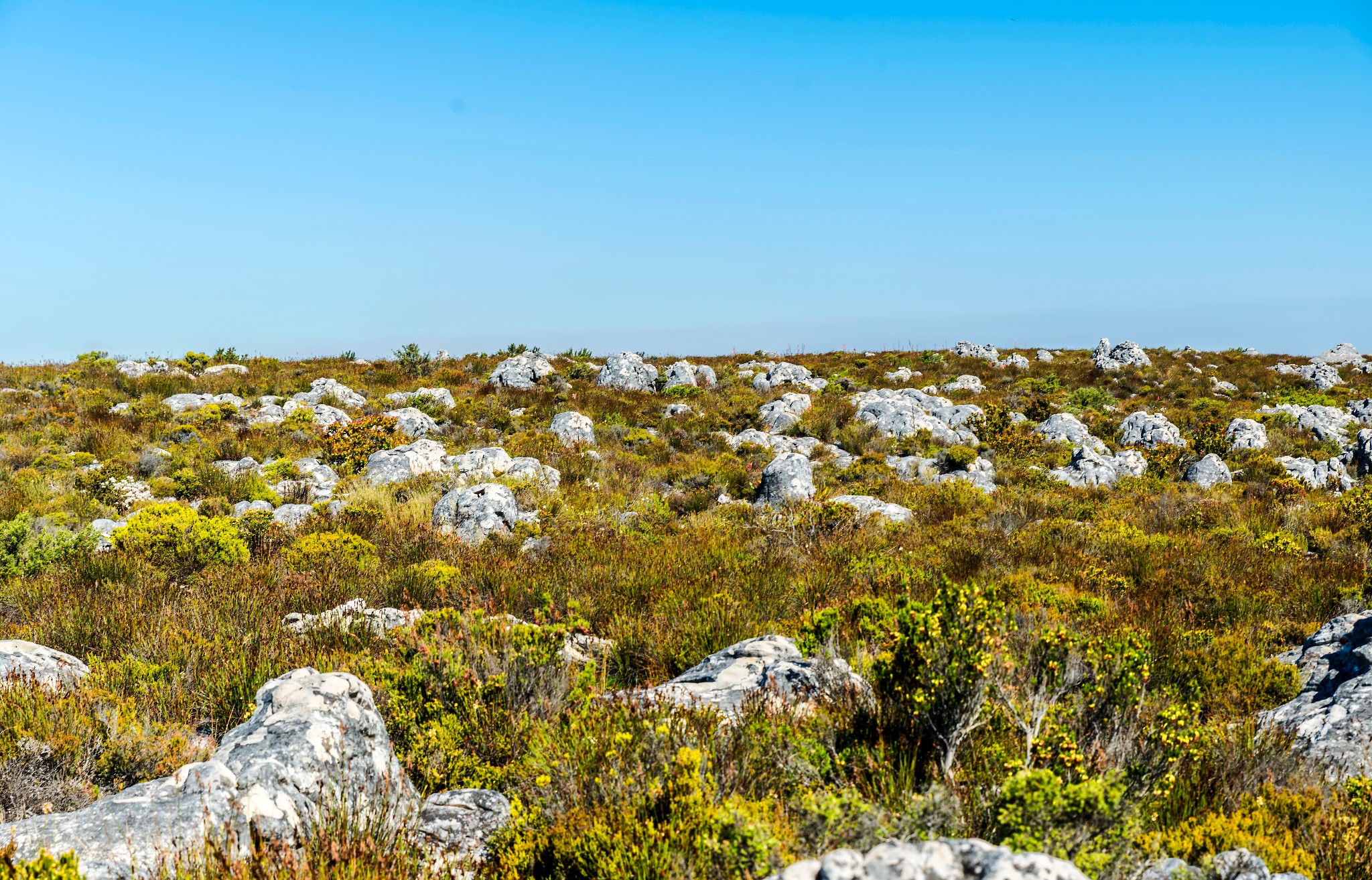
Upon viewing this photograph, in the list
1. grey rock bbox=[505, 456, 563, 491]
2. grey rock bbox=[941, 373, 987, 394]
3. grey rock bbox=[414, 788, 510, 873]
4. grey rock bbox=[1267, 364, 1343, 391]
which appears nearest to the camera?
grey rock bbox=[414, 788, 510, 873]

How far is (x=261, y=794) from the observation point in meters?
3.21

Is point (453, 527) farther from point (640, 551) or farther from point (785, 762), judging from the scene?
point (785, 762)

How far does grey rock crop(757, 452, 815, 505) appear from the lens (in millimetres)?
12734

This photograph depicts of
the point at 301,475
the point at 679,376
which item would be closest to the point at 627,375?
the point at 679,376

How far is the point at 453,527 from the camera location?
10.6m

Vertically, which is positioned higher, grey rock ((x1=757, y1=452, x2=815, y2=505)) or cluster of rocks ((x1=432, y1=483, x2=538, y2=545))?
grey rock ((x1=757, y1=452, x2=815, y2=505))

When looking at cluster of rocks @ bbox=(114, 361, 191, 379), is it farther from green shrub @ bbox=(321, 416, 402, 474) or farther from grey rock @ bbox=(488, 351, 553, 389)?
green shrub @ bbox=(321, 416, 402, 474)

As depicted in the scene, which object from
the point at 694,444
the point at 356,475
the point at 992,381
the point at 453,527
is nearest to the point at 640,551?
the point at 453,527

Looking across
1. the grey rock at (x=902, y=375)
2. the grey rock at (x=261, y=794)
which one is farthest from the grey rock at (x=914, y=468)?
the grey rock at (x=261, y=794)

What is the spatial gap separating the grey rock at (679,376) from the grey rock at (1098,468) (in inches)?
495

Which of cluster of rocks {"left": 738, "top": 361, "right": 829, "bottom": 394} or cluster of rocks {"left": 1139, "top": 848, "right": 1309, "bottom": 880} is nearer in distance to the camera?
cluster of rocks {"left": 1139, "top": 848, "right": 1309, "bottom": 880}

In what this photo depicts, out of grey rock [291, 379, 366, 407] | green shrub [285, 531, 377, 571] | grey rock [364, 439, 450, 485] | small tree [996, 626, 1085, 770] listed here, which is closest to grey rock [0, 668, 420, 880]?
small tree [996, 626, 1085, 770]

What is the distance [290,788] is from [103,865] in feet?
2.29

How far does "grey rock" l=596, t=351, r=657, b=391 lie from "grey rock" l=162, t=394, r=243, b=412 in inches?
433
